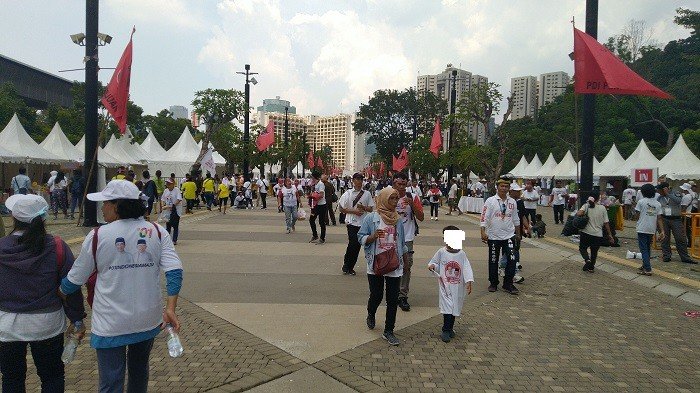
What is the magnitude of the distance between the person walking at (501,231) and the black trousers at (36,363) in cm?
611

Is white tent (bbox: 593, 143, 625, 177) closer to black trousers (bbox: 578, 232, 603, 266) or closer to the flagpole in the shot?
the flagpole

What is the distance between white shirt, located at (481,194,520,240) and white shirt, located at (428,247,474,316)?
2.24 metres

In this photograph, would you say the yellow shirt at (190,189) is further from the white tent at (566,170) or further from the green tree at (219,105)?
the white tent at (566,170)

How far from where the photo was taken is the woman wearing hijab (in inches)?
225

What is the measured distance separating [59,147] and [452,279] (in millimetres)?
24567

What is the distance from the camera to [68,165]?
25547 millimetres

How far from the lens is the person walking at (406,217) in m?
7.10

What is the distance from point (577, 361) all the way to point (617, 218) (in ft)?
38.2

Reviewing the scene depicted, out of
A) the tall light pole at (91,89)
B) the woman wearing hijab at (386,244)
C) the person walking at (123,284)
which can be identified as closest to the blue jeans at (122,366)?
Result: the person walking at (123,284)

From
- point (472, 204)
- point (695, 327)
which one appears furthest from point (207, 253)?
point (472, 204)

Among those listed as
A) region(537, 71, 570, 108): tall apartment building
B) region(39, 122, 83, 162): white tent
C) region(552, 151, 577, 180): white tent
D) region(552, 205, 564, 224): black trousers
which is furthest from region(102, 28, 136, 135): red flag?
region(537, 71, 570, 108): tall apartment building

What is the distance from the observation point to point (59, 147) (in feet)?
82.8

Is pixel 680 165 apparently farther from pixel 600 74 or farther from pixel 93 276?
pixel 93 276

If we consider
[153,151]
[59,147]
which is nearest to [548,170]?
[153,151]
